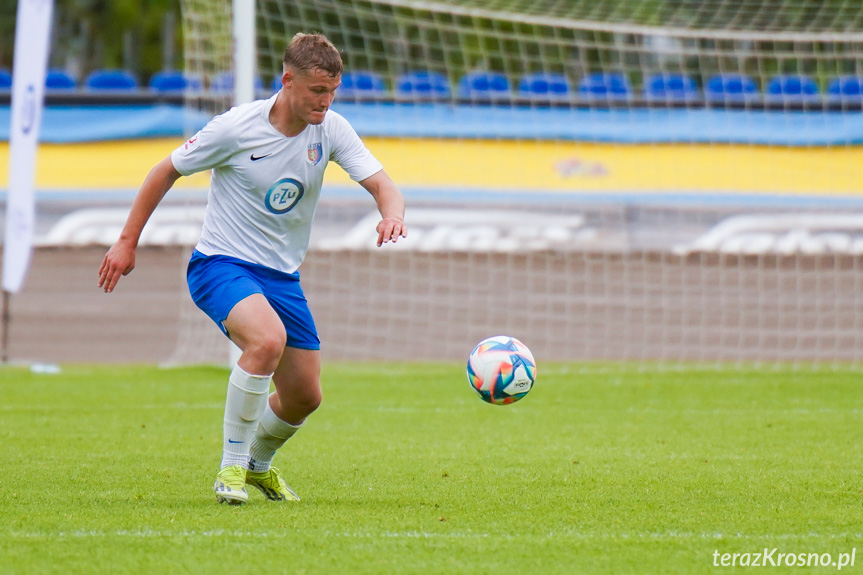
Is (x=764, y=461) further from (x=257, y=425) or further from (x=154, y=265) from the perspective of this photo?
(x=154, y=265)

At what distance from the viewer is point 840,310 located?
14.1 meters

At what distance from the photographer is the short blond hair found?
5.03 m

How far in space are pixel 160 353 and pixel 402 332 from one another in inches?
114

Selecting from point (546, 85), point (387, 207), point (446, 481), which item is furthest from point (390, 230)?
point (546, 85)

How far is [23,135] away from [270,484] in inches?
277

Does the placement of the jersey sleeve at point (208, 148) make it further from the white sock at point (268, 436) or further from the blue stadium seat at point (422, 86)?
the blue stadium seat at point (422, 86)

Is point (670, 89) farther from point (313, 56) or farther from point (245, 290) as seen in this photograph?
point (245, 290)

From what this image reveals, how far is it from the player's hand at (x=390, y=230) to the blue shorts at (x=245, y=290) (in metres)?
0.53

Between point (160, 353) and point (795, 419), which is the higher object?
point (160, 353)

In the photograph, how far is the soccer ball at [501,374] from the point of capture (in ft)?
18.3

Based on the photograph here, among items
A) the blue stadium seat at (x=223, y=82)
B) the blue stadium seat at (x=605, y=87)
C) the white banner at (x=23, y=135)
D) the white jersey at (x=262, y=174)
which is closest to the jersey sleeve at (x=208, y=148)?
the white jersey at (x=262, y=174)

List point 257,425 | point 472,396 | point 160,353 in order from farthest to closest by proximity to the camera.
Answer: point 160,353 → point 472,396 → point 257,425

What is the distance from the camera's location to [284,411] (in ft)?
17.9

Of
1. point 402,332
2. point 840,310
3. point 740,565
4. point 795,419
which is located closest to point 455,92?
point 402,332
